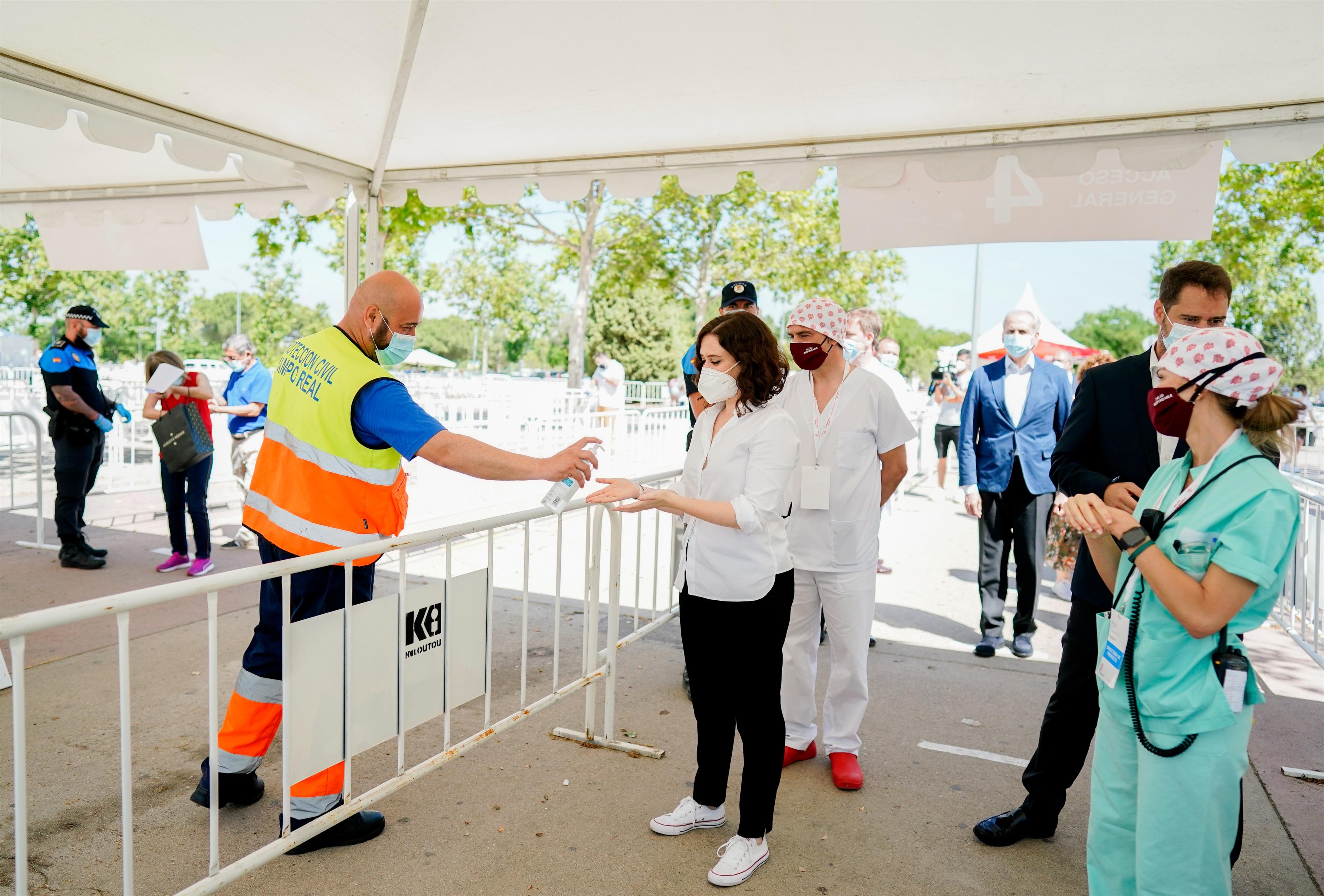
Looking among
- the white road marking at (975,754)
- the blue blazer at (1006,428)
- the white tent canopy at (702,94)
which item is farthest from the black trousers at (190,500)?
the blue blazer at (1006,428)

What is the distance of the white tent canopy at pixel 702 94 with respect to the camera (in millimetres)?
3709

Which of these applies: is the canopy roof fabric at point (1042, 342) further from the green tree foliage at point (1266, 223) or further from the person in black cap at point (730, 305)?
the person in black cap at point (730, 305)

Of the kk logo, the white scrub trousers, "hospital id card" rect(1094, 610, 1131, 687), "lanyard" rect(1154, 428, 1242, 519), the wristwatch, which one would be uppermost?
"lanyard" rect(1154, 428, 1242, 519)

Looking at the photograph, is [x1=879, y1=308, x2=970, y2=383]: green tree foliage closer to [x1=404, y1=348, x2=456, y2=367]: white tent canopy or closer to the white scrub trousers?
[x1=404, y1=348, x2=456, y2=367]: white tent canopy

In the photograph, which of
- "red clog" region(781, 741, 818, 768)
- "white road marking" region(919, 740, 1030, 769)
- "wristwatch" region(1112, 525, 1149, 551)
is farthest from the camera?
"white road marking" region(919, 740, 1030, 769)

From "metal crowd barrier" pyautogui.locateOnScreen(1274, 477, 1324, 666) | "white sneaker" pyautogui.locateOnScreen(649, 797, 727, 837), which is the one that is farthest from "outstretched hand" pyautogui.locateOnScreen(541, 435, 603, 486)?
"metal crowd barrier" pyautogui.locateOnScreen(1274, 477, 1324, 666)

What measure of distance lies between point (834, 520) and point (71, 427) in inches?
256

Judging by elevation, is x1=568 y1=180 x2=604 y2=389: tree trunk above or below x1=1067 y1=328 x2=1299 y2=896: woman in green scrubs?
above

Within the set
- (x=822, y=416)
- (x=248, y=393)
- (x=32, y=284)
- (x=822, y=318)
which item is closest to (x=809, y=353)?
→ (x=822, y=318)

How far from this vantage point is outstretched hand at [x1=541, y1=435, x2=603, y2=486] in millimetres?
2842

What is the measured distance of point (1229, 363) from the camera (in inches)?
80.0

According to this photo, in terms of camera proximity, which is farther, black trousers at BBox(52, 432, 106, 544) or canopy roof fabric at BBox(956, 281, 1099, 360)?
canopy roof fabric at BBox(956, 281, 1099, 360)

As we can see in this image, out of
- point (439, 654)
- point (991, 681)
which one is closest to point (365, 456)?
point (439, 654)

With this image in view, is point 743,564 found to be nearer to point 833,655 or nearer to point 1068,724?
point 833,655
